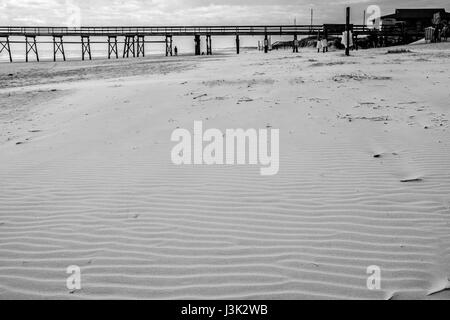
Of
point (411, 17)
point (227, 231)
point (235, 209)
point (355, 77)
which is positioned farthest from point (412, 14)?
point (227, 231)

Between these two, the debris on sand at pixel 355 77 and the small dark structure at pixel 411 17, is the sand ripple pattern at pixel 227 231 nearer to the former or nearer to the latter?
the debris on sand at pixel 355 77

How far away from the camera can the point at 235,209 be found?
14.1ft

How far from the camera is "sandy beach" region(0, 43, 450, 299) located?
304 centimetres

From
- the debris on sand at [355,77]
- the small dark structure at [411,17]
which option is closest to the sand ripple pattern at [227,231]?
the debris on sand at [355,77]

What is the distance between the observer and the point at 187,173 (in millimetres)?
5508

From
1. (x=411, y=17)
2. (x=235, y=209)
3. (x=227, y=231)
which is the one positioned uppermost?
(x=411, y=17)

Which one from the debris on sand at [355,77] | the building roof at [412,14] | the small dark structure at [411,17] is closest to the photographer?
the debris on sand at [355,77]

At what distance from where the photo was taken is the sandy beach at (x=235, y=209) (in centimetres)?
304

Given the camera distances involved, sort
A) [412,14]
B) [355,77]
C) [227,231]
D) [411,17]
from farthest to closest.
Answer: [412,14]
[411,17]
[355,77]
[227,231]

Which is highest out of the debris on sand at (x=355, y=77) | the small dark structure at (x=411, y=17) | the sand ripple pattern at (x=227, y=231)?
the small dark structure at (x=411, y=17)

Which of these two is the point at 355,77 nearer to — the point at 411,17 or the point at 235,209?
the point at 235,209

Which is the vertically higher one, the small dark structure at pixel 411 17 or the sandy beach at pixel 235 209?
the small dark structure at pixel 411 17

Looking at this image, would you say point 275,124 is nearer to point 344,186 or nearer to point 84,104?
point 344,186
